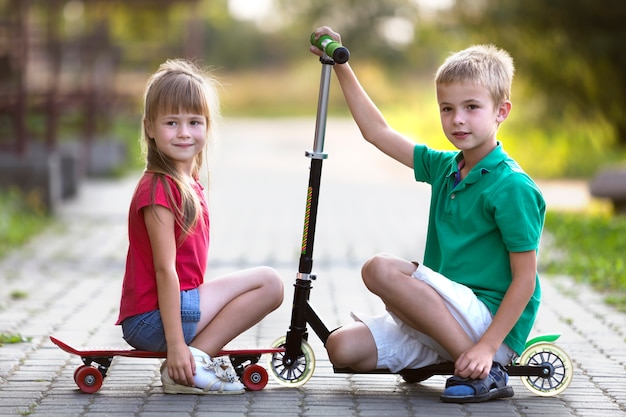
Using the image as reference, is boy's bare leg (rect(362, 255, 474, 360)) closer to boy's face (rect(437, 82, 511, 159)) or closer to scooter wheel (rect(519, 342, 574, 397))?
scooter wheel (rect(519, 342, 574, 397))

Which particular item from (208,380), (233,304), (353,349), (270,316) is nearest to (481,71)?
(353,349)

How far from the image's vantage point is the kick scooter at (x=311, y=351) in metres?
4.22

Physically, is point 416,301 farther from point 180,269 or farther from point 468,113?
point 180,269

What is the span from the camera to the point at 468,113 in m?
4.17

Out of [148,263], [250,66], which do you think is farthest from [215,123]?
[250,66]

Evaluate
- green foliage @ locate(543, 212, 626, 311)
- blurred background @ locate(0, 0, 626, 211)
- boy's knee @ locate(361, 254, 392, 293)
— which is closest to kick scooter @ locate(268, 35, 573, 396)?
boy's knee @ locate(361, 254, 392, 293)

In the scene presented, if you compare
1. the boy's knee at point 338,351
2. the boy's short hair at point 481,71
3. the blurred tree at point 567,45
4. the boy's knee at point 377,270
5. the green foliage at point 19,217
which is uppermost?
the blurred tree at point 567,45

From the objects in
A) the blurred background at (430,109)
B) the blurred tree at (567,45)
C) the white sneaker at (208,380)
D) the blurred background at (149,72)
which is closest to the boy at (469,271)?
the white sneaker at (208,380)

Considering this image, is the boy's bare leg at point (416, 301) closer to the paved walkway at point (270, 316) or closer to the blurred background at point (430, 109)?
the paved walkway at point (270, 316)

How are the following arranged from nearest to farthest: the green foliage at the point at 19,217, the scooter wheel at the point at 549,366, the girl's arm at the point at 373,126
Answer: the scooter wheel at the point at 549,366 < the girl's arm at the point at 373,126 < the green foliage at the point at 19,217

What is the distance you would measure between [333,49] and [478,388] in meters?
1.32

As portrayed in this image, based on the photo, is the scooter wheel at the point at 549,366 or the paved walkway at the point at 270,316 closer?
the paved walkway at the point at 270,316

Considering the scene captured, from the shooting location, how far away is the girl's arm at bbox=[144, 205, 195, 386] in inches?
161

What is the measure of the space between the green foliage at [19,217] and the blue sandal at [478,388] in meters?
5.16
